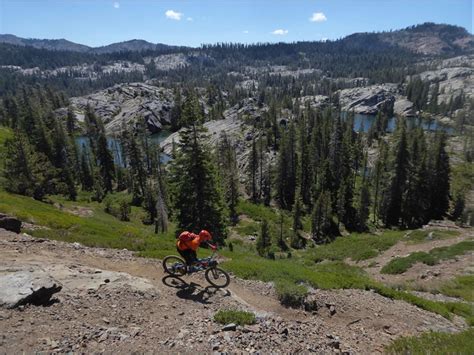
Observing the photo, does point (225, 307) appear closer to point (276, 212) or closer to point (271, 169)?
point (276, 212)

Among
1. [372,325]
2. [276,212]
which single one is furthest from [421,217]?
[372,325]

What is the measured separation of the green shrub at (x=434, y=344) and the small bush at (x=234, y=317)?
470 centimetres

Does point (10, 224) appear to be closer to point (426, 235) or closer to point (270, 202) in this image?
point (426, 235)

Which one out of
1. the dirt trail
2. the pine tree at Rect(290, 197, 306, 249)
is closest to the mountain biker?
the dirt trail

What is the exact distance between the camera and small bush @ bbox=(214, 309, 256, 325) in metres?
10.7

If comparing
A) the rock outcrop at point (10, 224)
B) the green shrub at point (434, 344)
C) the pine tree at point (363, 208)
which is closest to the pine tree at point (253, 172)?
the pine tree at point (363, 208)

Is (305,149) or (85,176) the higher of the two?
(305,149)

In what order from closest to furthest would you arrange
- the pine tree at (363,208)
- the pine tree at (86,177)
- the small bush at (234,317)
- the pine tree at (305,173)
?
the small bush at (234,317)
the pine tree at (363,208)
the pine tree at (305,173)
the pine tree at (86,177)

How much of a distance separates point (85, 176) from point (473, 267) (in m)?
83.5

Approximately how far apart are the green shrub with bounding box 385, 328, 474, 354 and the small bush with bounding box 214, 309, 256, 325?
185 inches

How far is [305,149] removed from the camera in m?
82.6

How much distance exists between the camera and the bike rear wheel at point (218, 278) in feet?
45.0

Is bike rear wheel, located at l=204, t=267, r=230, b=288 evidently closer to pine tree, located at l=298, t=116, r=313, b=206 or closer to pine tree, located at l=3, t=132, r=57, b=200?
pine tree, located at l=3, t=132, r=57, b=200

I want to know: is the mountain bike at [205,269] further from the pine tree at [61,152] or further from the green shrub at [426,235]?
the pine tree at [61,152]
